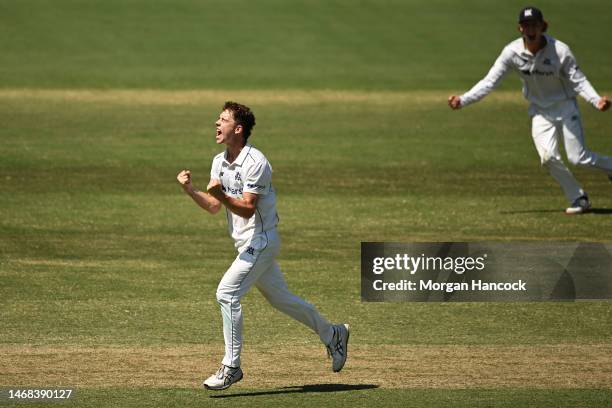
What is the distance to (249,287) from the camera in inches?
386

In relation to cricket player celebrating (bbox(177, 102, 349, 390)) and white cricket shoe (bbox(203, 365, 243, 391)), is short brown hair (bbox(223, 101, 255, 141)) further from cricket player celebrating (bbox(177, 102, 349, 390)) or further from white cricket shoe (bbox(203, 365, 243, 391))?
white cricket shoe (bbox(203, 365, 243, 391))

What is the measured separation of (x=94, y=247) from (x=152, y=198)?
3.66 meters

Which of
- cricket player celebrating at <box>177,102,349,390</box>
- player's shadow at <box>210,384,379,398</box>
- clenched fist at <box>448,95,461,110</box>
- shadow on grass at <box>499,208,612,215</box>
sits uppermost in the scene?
clenched fist at <box>448,95,461,110</box>

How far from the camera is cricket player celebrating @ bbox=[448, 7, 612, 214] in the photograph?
→ 665 inches

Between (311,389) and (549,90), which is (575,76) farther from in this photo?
(311,389)

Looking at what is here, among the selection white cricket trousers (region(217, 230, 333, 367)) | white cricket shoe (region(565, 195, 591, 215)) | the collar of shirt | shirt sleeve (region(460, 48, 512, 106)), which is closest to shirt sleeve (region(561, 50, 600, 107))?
the collar of shirt

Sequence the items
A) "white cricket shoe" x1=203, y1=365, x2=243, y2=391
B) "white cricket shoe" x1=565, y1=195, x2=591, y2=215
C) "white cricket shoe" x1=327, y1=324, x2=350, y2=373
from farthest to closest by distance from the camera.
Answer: "white cricket shoe" x1=565, y1=195, x2=591, y2=215 → "white cricket shoe" x1=327, y1=324, x2=350, y2=373 → "white cricket shoe" x1=203, y1=365, x2=243, y2=391

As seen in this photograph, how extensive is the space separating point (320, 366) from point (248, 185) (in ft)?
6.13

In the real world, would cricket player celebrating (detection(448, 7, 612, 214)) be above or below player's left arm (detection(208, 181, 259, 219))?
above

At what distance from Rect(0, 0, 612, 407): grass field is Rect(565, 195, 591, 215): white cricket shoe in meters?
0.22

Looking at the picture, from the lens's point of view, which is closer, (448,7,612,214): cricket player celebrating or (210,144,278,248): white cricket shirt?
(210,144,278,248): white cricket shirt

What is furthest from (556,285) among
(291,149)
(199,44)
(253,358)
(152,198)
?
(199,44)

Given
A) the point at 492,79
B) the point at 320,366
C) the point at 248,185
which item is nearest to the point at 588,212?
the point at 492,79

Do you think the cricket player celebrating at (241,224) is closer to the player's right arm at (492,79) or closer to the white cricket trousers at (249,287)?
the white cricket trousers at (249,287)
